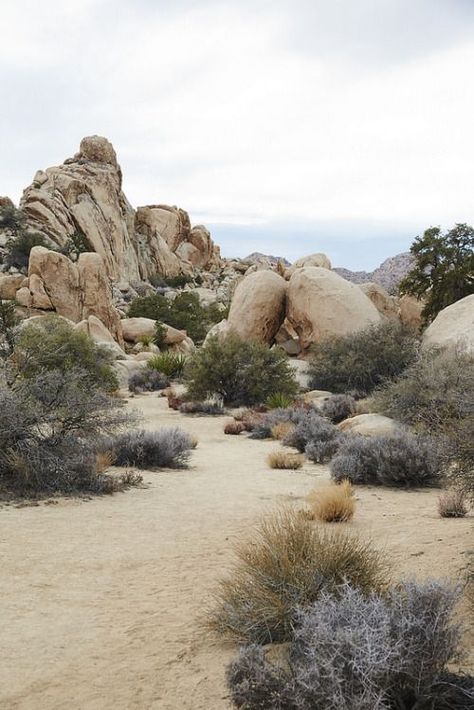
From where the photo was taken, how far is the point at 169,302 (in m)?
48.8

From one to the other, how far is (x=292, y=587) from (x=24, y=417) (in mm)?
6007

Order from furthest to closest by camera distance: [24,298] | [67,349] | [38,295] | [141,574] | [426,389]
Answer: [38,295] < [24,298] < [67,349] < [426,389] < [141,574]

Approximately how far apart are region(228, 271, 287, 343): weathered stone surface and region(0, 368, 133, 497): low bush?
1711cm

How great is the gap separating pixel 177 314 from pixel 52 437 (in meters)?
36.4

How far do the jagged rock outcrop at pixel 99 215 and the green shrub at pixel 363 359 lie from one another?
39.2 meters

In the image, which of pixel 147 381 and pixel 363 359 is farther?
pixel 147 381

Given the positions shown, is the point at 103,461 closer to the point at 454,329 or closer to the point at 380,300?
the point at 454,329

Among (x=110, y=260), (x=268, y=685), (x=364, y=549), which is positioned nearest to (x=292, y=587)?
(x=364, y=549)

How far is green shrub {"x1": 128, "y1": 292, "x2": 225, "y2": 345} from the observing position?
4478 cm

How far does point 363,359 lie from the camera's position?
71.8ft

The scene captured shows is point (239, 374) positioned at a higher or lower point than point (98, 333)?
lower

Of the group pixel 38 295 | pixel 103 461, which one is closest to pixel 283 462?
pixel 103 461

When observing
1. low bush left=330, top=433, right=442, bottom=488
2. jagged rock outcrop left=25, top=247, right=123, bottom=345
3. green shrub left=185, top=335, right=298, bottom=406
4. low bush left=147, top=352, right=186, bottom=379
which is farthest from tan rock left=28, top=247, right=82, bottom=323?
low bush left=330, top=433, right=442, bottom=488

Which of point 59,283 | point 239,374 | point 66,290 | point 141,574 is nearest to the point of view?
point 141,574
